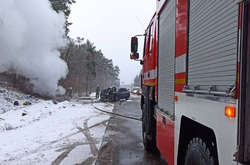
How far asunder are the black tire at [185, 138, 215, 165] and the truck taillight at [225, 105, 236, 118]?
561 millimetres

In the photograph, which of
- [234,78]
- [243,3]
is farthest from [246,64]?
[243,3]

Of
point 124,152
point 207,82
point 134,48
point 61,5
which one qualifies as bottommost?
point 124,152

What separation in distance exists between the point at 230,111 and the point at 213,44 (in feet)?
2.12

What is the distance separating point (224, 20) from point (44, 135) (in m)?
7.19

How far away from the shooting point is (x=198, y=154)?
2170 mm

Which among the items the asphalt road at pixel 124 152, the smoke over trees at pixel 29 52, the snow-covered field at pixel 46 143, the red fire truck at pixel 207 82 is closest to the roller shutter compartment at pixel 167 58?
the red fire truck at pixel 207 82

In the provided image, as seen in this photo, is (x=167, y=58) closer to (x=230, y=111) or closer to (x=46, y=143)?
(x=230, y=111)

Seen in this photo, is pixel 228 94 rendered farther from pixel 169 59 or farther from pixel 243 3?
pixel 169 59

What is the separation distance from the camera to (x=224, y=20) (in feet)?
5.65

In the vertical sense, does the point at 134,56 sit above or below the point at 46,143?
above

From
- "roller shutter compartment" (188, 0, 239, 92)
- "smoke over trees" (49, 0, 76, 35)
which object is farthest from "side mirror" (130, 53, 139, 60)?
"smoke over trees" (49, 0, 76, 35)

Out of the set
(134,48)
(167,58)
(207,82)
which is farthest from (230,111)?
(134,48)

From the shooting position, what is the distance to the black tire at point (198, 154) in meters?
2.00

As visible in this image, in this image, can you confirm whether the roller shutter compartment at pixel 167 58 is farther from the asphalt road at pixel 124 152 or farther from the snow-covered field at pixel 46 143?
the snow-covered field at pixel 46 143
